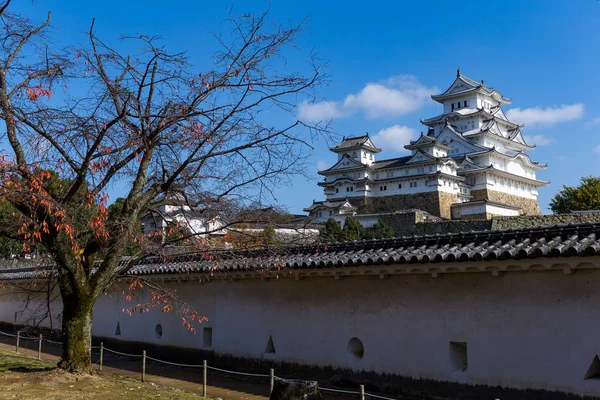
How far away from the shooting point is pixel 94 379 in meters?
9.58

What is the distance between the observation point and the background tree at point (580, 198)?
4788 cm

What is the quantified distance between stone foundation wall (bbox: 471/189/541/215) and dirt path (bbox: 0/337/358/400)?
155ft

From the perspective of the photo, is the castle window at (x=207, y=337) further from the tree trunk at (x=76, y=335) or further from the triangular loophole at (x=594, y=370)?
the triangular loophole at (x=594, y=370)

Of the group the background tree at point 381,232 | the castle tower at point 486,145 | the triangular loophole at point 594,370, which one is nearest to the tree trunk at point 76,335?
the triangular loophole at point 594,370

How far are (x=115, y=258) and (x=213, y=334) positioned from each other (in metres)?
4.87

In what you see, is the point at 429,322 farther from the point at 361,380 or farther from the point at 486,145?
the point at 486,145

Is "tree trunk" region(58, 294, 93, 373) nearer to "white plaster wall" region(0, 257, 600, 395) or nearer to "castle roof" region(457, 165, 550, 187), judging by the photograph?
"white plaster wall" region(0, 257, 600, 395)

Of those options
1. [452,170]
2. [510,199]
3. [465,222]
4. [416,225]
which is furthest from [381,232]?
[510,199]

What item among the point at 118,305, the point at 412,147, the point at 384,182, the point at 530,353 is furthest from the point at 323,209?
the point at 530,353

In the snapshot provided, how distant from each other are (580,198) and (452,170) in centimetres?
1231

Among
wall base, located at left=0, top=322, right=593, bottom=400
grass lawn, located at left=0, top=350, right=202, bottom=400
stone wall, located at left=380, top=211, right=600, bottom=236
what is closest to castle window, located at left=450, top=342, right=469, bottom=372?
wall base, located at left=0, top=322, right=593, bottom=400

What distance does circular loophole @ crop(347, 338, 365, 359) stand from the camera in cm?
1093

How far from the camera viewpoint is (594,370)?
7957mm

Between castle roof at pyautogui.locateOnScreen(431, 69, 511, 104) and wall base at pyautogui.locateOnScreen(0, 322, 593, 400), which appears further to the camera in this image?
castle roof at pyautogui.locateOnScreen(431, 69, 511, 104)
